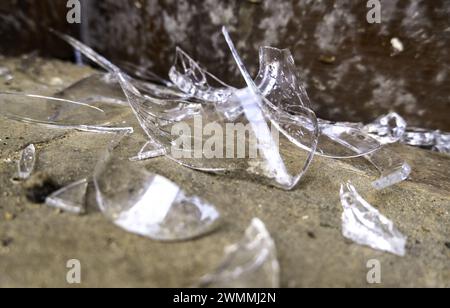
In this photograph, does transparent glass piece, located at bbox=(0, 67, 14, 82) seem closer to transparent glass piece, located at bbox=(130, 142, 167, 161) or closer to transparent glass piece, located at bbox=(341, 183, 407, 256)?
transparent glass piece, located at bbox=(130, 142, 167, 161)

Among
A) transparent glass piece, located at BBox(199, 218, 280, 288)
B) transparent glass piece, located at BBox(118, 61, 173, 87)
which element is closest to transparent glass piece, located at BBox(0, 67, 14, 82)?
transparent glass piece, located at BBox(118, 61, 173, 87)

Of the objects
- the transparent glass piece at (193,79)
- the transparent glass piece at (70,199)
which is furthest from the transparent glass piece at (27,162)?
the transparent glass piece at (193,79)

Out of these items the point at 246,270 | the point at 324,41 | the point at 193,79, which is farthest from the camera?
the point at 193,79

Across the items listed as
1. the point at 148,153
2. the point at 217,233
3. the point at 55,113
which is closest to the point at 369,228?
the point at 217,233

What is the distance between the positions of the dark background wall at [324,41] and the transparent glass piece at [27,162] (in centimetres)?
86

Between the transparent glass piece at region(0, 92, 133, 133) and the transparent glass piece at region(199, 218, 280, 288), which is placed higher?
the transparent glass piece at region(0, 92, 133, 133)

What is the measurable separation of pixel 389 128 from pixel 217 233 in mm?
1012

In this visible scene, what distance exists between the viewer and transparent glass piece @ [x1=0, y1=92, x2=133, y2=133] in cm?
149

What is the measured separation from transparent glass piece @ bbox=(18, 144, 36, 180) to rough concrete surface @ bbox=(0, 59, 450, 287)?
0.02m

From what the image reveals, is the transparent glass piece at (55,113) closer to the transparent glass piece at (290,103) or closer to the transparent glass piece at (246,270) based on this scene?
the transparent glass piece at (290,103)

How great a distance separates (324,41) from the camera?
65.2 inches

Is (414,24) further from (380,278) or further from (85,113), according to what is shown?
(85,113)

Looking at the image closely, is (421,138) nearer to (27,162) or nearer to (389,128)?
(389,128)
